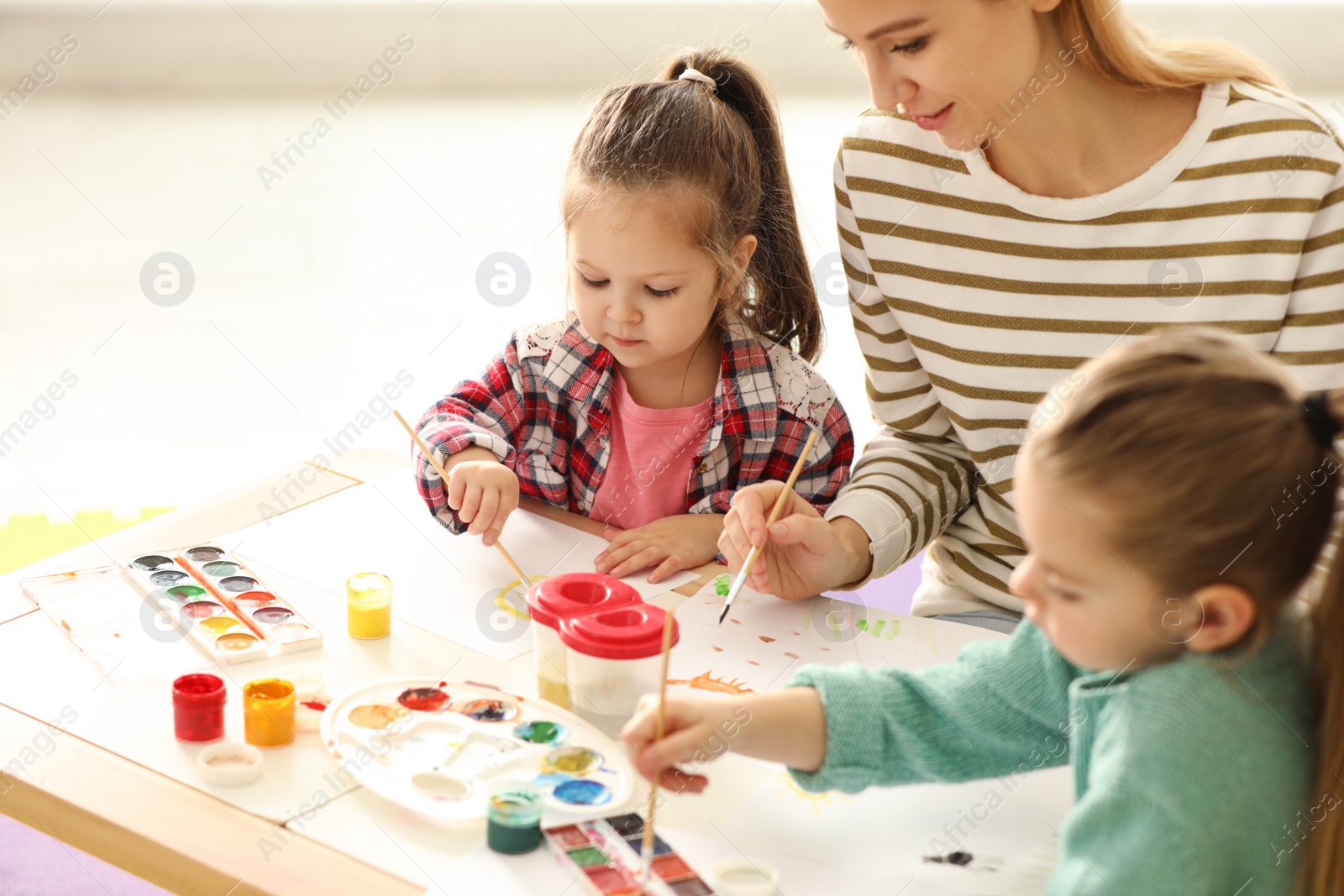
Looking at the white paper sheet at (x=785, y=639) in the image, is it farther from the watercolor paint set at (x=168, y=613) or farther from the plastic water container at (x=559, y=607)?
the watercolor paint set at (x=168, y=613)

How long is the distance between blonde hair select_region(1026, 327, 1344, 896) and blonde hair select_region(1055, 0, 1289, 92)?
569 millimetres

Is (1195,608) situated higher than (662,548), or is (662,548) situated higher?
(1195,608)

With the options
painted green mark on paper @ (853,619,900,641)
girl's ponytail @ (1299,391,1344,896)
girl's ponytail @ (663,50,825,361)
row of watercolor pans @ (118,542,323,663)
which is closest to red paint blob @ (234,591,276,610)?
row of watercolor pans @ (118,542,323,663)

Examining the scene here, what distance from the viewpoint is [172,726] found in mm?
991

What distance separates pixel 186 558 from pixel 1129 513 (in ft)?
2.91

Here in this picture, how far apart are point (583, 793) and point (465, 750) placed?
101 millimetres

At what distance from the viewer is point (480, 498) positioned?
4.29 ft

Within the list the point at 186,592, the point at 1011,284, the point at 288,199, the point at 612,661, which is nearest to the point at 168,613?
the point at 186,592

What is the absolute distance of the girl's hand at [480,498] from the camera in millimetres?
1298

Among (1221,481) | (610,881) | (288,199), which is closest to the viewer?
(1221,481)

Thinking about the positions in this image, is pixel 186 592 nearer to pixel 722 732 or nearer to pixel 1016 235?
pixel 722 732

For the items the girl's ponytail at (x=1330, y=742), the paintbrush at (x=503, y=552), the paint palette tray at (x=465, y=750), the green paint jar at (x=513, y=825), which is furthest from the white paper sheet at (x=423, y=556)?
the girl's ponytail at (x=1330, y=742)

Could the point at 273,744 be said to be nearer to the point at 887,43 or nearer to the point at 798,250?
the point at 887,43

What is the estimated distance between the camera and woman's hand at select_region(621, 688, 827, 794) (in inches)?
33.5
